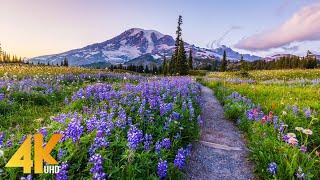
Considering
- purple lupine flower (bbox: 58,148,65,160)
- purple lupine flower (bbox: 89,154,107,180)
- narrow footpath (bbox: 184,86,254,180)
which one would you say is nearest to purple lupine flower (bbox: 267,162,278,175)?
narrow footpath (bbox: 184,86,254,180)

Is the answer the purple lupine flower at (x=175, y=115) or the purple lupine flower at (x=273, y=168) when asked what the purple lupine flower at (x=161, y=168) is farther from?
the purple lupine flower at (x=175, y=115)

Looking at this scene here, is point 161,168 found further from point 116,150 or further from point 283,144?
point 283,144

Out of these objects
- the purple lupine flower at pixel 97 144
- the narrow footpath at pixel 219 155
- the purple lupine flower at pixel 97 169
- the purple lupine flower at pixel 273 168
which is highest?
the purple lupine flower at pixel 97 144

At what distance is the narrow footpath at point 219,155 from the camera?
7.45 m

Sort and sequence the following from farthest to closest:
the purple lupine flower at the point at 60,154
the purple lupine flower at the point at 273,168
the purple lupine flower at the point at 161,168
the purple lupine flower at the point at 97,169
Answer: the purple lupine flower at the point at 273,168
the purple lupine flower at the point at 161,168
the purple lupine flower at the point at 60,154
the purple lupine flower at the point at 97,169

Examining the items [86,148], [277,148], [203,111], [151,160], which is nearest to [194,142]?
[277,148]

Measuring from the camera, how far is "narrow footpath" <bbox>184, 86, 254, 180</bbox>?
24.5 feet

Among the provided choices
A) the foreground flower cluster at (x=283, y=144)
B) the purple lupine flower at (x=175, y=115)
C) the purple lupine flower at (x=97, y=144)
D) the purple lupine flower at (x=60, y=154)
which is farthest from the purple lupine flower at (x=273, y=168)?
the purple lupine flower at (x=60, y=154)

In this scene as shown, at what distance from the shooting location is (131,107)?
899 centimetres

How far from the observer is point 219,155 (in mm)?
8656

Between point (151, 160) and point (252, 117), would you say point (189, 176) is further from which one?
point (252, 117)

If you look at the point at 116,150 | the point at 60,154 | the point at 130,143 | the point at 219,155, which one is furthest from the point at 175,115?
the point at 60,154

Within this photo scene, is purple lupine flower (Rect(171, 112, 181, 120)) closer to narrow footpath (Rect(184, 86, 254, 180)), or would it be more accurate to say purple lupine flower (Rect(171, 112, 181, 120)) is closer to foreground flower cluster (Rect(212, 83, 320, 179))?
narrow footpath (Rect(184, 86, 254, 180))

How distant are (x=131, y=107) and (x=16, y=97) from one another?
5660mm
